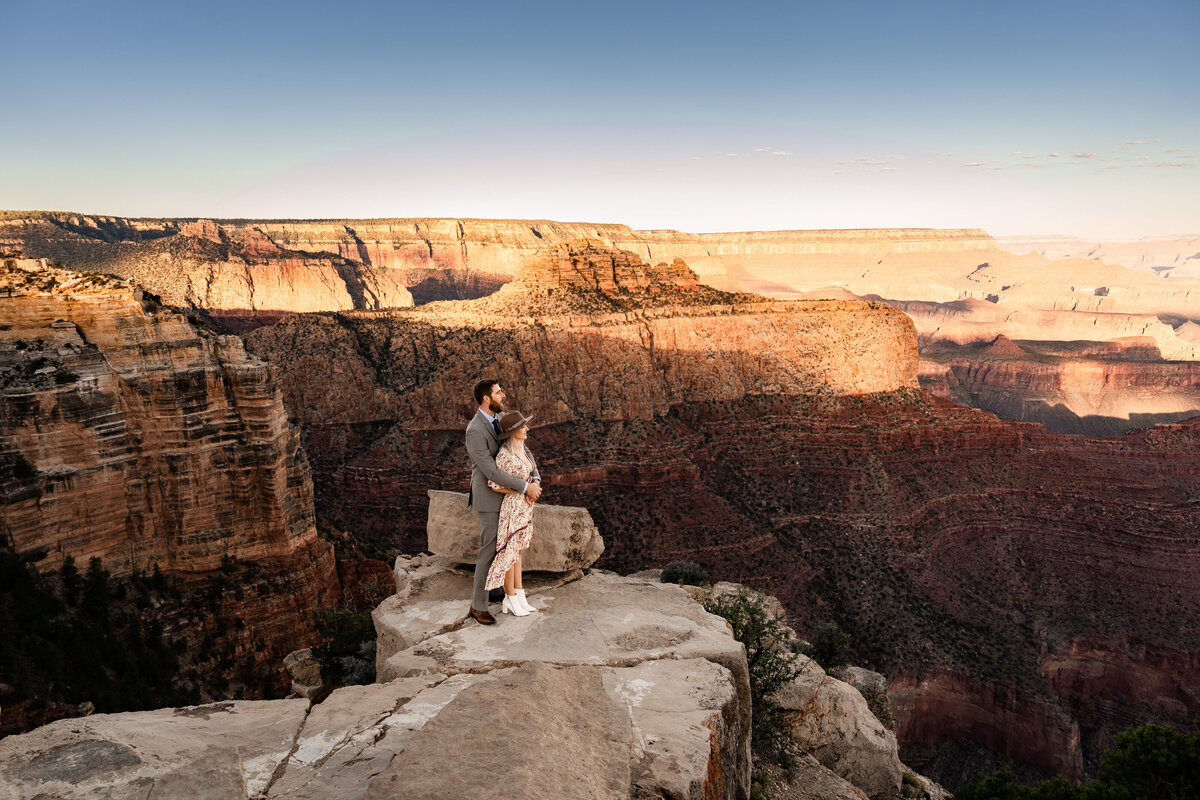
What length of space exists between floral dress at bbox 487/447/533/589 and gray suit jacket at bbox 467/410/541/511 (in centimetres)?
11

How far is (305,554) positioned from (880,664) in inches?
1242

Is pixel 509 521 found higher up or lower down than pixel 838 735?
higher up

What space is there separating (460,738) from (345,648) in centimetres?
1065

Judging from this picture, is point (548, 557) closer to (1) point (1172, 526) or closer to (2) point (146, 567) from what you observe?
(2) point (146, 567)

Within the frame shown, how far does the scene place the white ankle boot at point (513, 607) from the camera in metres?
9.39

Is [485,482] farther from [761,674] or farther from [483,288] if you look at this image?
[483,288]

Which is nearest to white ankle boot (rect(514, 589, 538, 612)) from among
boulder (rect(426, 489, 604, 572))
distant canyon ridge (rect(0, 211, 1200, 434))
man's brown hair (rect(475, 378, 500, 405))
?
boulder (rect(426, 489, 604, 572))

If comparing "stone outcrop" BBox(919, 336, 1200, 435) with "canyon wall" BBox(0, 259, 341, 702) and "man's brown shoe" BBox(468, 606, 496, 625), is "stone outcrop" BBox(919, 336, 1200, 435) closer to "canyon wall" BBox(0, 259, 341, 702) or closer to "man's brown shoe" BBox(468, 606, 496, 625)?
"canyon wall" BBox(0, 259, 341, 702)

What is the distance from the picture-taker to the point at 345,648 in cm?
1446

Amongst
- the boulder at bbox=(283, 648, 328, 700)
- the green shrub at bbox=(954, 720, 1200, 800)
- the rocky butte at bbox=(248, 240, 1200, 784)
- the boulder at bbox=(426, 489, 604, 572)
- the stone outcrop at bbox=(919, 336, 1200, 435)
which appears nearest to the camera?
the boulder at bbox=(426, 489, 604, 572)

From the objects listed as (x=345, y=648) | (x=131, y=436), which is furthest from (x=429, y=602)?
(x=131, y=436)

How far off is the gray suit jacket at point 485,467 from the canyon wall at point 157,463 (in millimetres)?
16835

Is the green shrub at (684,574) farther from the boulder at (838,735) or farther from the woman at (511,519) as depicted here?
the woman at (511,519)

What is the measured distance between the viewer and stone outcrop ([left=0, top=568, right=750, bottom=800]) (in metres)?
4.82
